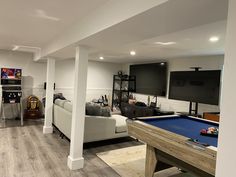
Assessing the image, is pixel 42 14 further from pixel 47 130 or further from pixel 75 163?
→ pixel 47 130

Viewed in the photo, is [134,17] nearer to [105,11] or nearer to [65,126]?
[105,11]

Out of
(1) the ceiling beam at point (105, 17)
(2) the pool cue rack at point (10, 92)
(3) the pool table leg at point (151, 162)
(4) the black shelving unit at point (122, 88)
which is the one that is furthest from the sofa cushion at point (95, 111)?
(4) the black shelving unit at point (122, 88)

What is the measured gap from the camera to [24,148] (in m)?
3.81

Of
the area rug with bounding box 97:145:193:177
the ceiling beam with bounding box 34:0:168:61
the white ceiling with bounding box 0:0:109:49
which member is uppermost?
the white ceiling with bounding box 0:0:109:49

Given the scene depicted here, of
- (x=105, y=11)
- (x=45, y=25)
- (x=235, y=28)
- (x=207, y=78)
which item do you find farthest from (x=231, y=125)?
(x=207, y=78)

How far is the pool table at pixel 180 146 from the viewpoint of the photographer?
5.72ft

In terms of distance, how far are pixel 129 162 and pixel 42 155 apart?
5.20 ft

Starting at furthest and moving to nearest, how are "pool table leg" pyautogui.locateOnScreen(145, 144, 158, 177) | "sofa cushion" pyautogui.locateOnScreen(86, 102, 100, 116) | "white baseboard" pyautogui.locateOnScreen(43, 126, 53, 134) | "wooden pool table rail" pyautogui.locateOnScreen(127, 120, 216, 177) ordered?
"white baseboard" pyautogui.locateOnScreen(43, 126, 53, 134) < "sofa cushion" pyautogui.locateOnScreen(86, 102, 100, 116) < "pool table leg" pyautogui.locateOnScreen(145, 144, 158, 177) < "wooden pool table rail" pyautogui.locateOnScreen(127, 120, 216, 177)

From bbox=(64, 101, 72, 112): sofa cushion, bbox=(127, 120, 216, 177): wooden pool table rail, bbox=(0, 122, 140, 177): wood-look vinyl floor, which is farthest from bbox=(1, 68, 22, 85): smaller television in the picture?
bbox=(127, 120, 216, 177): wooden pool table rail

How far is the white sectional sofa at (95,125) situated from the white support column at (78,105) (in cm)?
64

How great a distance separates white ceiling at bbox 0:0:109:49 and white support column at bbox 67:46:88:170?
1.74ft

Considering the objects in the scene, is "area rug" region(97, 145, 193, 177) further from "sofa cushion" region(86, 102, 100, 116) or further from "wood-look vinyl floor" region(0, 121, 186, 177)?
"sofa cushion" region(86, 102, 100, 116)

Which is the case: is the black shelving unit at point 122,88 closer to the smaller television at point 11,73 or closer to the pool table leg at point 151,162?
the smaller television at point 11,73

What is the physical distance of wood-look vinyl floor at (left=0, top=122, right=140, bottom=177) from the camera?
295 cm
